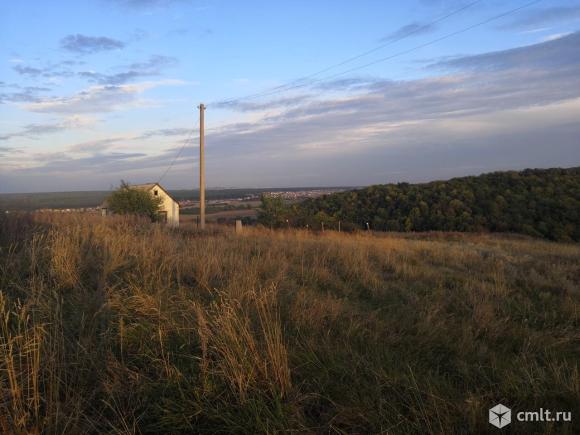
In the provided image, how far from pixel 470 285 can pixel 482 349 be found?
3829 millimetres

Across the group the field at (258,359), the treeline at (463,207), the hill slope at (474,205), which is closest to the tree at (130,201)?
the treeline at (463,207)

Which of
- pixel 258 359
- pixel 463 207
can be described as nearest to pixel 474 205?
pixel 463 207

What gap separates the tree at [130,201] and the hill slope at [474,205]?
1324cm

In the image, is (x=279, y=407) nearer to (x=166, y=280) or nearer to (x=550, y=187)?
(x=166, y=280)

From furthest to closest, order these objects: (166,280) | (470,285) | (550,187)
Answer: (550,187) < (470,285) < (166,280)

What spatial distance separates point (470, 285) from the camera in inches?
301

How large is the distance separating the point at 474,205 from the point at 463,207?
219 cm

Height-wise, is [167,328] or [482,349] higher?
[167,328]

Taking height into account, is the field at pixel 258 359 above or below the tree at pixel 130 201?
below

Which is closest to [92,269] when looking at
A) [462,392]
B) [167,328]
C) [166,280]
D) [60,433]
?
[166,280]

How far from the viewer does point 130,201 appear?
3628 cm

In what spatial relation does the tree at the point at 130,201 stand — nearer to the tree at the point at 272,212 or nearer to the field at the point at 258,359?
the tree at the point at 272,212

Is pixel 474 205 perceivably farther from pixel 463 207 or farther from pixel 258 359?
pixel 258 359

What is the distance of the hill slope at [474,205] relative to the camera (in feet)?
145
